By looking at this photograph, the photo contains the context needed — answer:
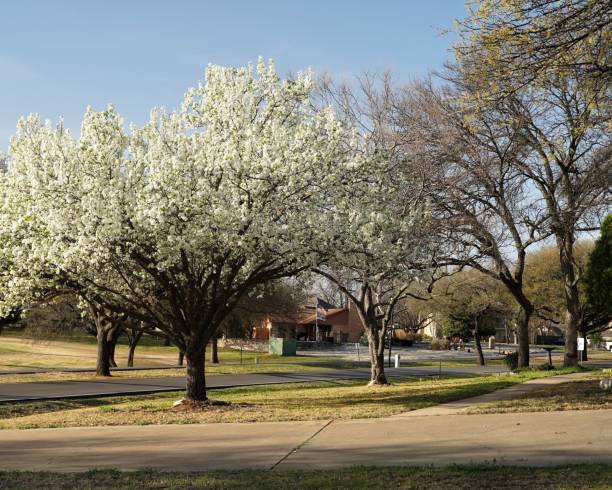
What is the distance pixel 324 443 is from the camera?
1059 cm

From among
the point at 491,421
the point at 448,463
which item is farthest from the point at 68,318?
the point at 448,463

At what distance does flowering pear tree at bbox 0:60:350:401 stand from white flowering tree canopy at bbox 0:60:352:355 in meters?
0.03

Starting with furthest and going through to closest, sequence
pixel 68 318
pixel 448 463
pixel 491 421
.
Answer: pixel 68 318
pixel 491 421
pixel 448 463

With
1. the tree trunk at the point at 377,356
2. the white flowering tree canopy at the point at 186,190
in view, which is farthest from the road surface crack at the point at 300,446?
the tree trunk at the point at 377,356

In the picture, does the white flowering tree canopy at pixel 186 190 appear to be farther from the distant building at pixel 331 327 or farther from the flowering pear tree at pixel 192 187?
the distant building at pixel 331 327

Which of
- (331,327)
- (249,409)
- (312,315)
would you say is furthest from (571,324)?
(331,327)

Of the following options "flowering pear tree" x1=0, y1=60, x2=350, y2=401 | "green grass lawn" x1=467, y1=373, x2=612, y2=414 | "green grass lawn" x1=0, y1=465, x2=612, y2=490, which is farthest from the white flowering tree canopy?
"green grass lawn" x1=0, y1=465, x2=612, y2=490

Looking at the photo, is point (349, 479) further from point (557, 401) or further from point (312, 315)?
point (312, 315)

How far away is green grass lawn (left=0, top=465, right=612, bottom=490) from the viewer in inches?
298

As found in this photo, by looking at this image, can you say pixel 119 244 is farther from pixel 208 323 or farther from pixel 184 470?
pixel 184 470

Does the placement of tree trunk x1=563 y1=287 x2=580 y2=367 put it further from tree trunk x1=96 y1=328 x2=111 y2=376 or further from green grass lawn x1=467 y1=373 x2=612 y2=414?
tree trunk x1=96 y1=328 x2=111 y2=376

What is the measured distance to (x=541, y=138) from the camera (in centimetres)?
2181

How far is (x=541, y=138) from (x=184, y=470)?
16701 mm

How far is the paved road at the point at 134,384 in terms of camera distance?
2297 cm
